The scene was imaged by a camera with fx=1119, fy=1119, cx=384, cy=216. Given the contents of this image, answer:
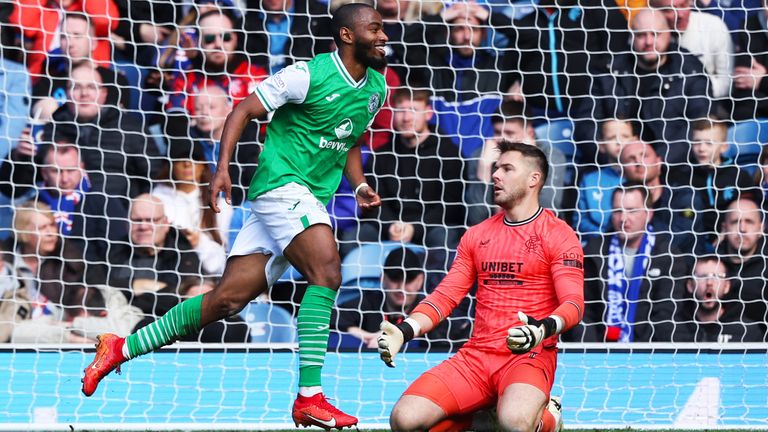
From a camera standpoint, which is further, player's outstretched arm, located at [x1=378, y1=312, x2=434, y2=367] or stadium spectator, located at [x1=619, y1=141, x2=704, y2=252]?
stadium spectator, located at [x1=619, y1=141, x2=704, y2=252]

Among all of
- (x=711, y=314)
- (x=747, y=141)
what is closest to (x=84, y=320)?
(x=711, y=314)

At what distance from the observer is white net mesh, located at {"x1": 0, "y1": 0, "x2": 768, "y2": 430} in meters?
6.41

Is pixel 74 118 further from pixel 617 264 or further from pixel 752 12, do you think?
pixel 752 12

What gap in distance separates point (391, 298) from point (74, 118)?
2.23 metres

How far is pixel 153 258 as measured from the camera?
676 cm

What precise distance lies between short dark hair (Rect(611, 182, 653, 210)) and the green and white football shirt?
2572 mm

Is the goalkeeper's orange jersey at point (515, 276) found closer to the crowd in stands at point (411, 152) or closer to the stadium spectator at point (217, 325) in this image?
the crowd in stands at point (411, 152)

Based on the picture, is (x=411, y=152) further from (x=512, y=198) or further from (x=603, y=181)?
(x=512, y=198)

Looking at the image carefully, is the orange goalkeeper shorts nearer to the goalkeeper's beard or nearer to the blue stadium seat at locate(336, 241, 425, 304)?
the goalkeeper's beard

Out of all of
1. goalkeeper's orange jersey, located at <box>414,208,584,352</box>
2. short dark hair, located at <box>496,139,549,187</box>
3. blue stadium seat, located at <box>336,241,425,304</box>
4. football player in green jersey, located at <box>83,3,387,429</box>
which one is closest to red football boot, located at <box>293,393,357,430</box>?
football player in green jersey, located at <box>83,3,387,429</box>

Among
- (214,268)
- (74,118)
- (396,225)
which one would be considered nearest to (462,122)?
(396,225)

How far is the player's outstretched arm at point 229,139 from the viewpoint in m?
4.43

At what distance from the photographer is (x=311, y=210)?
15.4 feet

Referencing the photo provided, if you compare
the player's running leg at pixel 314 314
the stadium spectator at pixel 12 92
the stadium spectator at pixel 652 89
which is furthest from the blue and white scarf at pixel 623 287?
the stadium spectator at pixel 12 92
